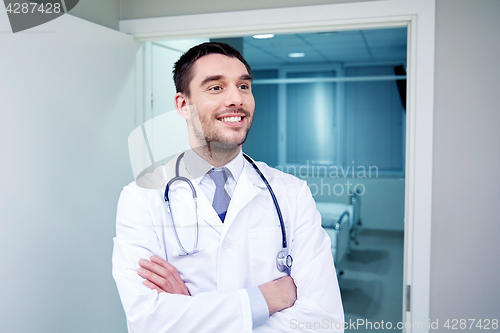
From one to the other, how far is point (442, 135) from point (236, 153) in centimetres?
87

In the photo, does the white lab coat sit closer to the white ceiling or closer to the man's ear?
the man's ear

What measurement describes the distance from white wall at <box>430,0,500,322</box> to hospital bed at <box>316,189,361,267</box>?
159 centimetres

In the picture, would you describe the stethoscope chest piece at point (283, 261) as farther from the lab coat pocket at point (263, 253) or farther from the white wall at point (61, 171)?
the white wall at point (61, 171)

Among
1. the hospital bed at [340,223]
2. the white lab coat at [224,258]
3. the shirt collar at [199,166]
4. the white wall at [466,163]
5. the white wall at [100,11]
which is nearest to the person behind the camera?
the white lab coat at [224,258]

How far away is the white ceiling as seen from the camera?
3674 mm

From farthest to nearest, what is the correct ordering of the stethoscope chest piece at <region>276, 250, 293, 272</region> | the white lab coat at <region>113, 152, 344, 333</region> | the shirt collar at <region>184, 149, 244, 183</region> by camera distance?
1. the shirt collar at <region>184, 149, 244, 183</region>
2. the stethoscope chest piece at <region>276, 250, 293, 272</region>
3. the white lab coat at <region>113, 152, 344, 333</region>

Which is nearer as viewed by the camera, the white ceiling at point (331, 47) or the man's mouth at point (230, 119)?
the man's mouth at point (230, 119)

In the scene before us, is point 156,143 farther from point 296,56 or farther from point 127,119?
point 296,56

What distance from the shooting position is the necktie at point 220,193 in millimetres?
1190

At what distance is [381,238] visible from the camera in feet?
14.6

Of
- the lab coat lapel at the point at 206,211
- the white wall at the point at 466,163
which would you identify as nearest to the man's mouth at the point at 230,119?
the lab coat lapel at the point at 206,211

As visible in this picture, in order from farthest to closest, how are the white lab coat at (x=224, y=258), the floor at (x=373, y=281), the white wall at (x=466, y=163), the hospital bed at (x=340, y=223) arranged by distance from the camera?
the hospital bed at (x=340, y=223), the floor at (x=373, y=281), the white wall at (x=466, y=163), the white lab coat at (x=224, y=258)

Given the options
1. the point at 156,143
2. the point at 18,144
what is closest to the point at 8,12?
the point at 18,144

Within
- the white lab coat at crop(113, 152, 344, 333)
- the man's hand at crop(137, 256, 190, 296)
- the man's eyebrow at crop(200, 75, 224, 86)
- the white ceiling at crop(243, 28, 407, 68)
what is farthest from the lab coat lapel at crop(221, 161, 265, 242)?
the white ceiling at crop(243, 28, 407, 68)
